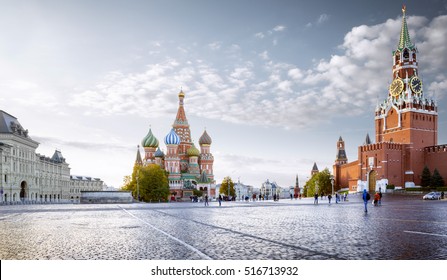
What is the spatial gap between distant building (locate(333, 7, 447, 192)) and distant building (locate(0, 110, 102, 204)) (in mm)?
61450

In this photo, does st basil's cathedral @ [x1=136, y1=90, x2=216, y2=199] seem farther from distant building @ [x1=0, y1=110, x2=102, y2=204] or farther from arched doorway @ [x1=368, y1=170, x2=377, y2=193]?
arched doorway @ [x1=368, y1=170, x2=377, y2=193]

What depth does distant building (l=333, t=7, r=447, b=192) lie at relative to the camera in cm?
8338

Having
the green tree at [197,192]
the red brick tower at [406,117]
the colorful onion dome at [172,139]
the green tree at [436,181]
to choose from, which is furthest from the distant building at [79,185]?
the green tree at [436,181]

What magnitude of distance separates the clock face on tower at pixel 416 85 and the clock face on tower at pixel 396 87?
2.05 m

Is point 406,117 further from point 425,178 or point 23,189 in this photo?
point 23,189

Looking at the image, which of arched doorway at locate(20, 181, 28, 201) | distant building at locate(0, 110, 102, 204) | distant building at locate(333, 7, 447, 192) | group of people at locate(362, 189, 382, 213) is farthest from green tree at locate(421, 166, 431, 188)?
arched doorway at locate(20, 181, 28, 201)

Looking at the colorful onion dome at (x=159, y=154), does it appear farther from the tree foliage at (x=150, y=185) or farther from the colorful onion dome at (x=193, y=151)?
the tree foliage at (x=150, y=185)

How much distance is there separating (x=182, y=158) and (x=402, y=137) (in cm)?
5661

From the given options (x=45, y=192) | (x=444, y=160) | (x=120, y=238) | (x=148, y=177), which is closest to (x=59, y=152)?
(x=45, y=192)

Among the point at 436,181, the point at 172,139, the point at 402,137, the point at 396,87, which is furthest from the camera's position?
the point at 172,139

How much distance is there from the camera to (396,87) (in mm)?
91000

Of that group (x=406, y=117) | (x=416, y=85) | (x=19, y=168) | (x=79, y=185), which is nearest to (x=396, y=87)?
(x=416, y=85)

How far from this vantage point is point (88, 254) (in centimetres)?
881
